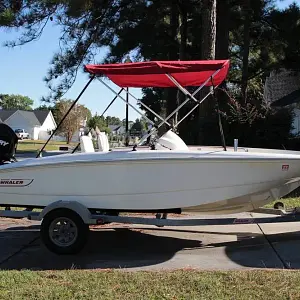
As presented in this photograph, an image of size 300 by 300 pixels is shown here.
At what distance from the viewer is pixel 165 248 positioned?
6.83 m

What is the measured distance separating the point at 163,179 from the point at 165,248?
43.9 inches

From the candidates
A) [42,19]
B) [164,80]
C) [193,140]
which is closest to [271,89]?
[193,140]

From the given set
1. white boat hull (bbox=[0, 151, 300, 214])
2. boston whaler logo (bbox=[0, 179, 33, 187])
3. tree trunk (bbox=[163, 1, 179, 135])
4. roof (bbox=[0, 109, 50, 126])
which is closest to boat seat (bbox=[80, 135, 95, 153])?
white boat hull (bbox=[0, 151, 300, 214])

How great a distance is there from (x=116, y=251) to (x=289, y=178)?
2.56m

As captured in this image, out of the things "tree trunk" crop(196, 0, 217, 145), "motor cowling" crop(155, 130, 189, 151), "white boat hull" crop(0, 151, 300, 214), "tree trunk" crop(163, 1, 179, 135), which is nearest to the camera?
"white boat hull" crop(0, 151, 300, 214)

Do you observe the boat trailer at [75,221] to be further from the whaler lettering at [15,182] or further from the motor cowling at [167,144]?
the motor cowling at [167,144]

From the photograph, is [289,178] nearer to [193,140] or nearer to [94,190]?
[94,190]

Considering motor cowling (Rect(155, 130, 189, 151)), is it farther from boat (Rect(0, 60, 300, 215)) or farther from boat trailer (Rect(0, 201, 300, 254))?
boat trailer (Rect(0, 201, 300, 254))

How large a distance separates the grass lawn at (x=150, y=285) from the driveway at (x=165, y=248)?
1.86ft

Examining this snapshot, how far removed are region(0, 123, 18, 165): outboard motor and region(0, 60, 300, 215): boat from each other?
2.58 ft

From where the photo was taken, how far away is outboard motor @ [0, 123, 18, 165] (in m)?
7.62

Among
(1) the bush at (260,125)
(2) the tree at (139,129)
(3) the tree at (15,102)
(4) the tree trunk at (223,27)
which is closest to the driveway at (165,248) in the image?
(2) the tree at (139,129)

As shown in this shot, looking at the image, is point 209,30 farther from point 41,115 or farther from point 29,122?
point 41,115

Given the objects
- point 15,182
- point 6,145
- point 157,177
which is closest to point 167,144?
point 157,177
